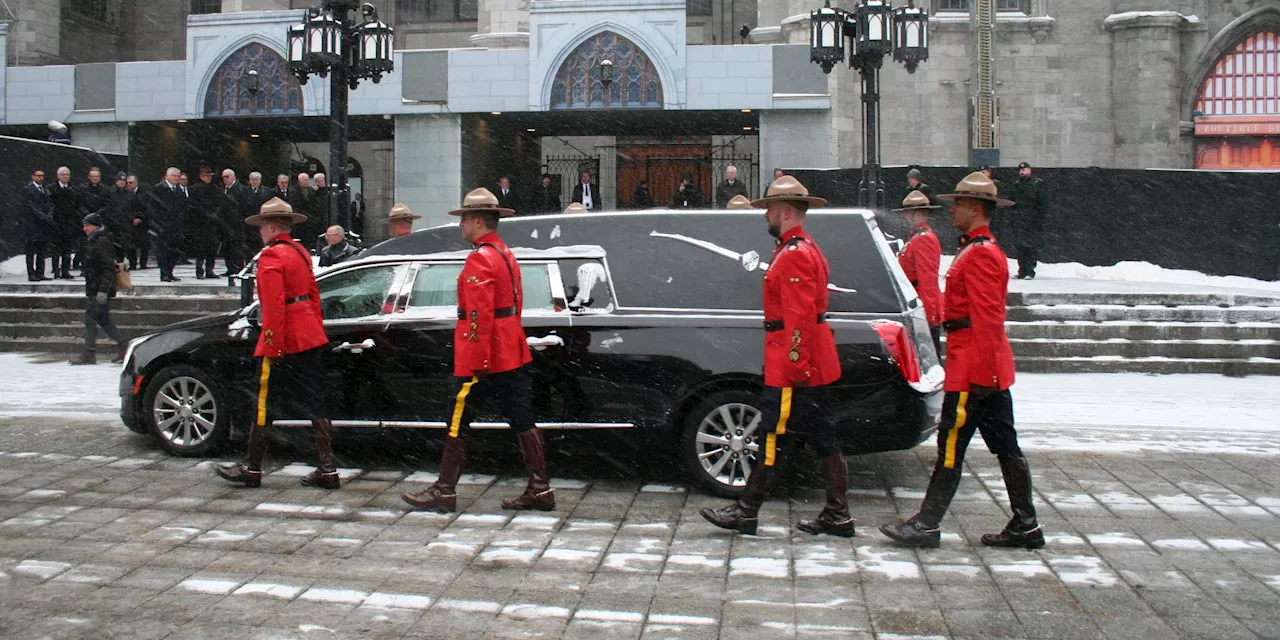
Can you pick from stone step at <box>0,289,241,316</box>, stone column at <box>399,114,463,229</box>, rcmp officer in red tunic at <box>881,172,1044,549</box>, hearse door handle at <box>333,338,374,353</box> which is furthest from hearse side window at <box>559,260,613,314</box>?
stone column at <box>399,114,463,229</box>

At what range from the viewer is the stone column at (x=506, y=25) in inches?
1086

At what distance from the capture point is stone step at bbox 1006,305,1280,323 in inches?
558

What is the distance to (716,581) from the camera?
5.28 m

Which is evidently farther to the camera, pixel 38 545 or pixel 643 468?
pixel 643 468

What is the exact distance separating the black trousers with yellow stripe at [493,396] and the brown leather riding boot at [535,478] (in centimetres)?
7

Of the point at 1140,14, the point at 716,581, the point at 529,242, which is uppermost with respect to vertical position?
the point at 1140,14

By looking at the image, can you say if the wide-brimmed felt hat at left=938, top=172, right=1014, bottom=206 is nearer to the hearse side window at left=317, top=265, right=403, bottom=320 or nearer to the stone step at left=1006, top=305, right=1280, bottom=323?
the hearse side window at left=317, top=265, right=403, bottom=320

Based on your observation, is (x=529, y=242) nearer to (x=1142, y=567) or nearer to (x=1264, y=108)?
(x=1142, y=567)

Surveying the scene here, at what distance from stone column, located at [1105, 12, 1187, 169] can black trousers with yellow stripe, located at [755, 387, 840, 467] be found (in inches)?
920

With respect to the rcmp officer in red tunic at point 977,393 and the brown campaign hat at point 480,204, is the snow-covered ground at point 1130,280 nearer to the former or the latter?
the rcmp officer in red tunic at point 977,393

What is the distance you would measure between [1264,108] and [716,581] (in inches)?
1081

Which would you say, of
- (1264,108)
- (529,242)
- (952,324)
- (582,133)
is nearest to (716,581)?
(952,324)

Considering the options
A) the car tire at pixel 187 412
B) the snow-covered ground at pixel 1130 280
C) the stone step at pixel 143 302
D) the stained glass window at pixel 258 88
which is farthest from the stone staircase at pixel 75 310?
the snow-covered ground at pixel 1130 280

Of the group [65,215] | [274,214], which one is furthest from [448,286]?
[65,215]
